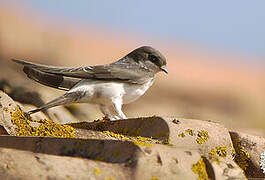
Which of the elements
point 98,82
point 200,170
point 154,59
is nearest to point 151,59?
point 154,59

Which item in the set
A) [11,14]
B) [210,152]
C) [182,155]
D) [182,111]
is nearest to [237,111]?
[182,111]

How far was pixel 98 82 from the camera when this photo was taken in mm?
5789

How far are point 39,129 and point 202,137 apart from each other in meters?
1.45

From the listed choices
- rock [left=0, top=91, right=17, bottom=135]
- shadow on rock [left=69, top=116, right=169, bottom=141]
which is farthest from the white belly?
rock [left=0, top=91, right=17, bottom=135]

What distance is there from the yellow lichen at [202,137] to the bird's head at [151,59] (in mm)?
2608

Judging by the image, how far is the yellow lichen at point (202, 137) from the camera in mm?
3865

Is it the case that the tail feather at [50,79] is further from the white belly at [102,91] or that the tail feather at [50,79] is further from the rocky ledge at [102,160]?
the rocky ledge at [102,160]

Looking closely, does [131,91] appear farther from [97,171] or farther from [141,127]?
[97,171]

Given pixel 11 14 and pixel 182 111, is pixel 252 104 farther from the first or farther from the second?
pixel 11 14

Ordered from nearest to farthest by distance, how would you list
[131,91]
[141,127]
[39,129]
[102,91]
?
[39,129] → [141,127] → [102,91] → [131,91]

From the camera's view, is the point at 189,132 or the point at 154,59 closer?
the point at 189,132

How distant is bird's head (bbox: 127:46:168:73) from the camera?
6473 millimetres

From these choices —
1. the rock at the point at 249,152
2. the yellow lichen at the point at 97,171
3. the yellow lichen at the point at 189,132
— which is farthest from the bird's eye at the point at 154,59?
the yellow lichen at the point at 97,171

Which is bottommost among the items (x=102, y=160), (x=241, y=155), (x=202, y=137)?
(x=241, y=155)
